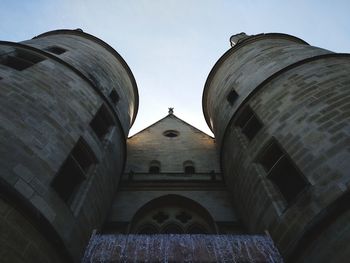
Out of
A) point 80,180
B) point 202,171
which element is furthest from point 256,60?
point 80,180

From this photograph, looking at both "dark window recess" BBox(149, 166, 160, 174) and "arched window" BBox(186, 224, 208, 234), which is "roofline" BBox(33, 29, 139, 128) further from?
"arched window" BBox(186, 224, 208, 234)

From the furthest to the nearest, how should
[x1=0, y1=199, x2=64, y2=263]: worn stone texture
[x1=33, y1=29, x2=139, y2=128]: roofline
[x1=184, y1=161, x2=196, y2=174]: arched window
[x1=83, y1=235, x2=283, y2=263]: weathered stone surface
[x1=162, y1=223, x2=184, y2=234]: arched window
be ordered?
1. [x1=33, y1=29, x2=139, y2=128]: roofline
2. [x1=184, y1=161, x2=196, y2=174]: arched window
3. [x1=162, y1=223, x2=184, y2=234]: arched window
4. [x1=83, y1=235, x2=283, y2=263]: weathered stone surface
5. [x1=0, y1=199, x2=64, y2=263]: worn stone texture

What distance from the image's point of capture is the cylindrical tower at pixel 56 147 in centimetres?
473

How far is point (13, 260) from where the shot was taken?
4172 mm

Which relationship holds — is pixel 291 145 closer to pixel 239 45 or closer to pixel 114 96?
pixel 114 96

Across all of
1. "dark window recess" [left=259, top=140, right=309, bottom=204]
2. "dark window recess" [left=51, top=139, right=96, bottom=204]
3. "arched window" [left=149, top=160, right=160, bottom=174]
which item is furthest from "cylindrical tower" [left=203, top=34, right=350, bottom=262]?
"dark window recess" [left=51, top=139, right=96, bottom=204]

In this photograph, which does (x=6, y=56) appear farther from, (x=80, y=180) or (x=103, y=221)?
(x=103, y=221)

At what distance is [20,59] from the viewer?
26.6 feet

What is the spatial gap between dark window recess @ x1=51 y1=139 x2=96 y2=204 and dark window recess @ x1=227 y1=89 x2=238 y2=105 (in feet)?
15.3

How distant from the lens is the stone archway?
820cm

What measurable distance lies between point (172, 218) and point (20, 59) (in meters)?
5.29

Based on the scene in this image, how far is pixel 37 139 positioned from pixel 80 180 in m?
1.53

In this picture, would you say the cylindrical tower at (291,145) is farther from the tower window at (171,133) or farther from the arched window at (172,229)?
the tower window at (171,133)

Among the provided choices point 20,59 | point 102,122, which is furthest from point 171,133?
point 20,59
